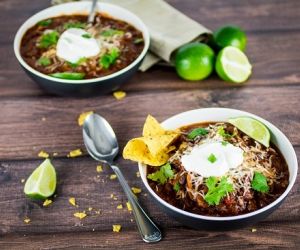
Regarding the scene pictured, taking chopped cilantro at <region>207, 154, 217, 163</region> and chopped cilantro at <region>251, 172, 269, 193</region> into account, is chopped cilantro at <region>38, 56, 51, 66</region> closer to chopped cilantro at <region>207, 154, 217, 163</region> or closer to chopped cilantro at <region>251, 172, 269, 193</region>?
chopped cilantro at <region>207, 154, 217, 163</region>

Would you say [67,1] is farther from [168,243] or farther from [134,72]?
[168,243]

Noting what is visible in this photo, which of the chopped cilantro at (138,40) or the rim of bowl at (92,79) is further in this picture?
the chopped cilantro at (138,40)

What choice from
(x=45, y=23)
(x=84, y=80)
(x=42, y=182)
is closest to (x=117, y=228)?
(x=42, y=182)

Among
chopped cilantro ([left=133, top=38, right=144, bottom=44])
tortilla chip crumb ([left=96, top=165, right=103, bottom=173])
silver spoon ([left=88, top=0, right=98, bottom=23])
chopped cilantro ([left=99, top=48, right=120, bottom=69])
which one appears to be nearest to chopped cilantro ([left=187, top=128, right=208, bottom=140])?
tortilla chip crumb ([left=96, top=165, right=103, bottom=173])

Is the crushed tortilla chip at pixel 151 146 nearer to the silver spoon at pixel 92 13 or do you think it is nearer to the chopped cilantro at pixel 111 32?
the chopped cilantro at pixel 111 32

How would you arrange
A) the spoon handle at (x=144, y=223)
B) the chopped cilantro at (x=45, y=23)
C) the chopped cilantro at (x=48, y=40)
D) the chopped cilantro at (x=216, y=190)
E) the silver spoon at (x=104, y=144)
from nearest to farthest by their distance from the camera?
the chopped cilantro at (x=216, y=190) → the spoon handle at (x=144, y=223) → the silver spoon at (x=104, y=144) → the chopped cilantro at (x=48, y=40) → the chopped cilantro at (x=45, y=23)

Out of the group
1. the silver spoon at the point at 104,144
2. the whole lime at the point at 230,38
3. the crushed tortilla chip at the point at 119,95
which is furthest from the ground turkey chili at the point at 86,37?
the whole lime at the point at 230,38
